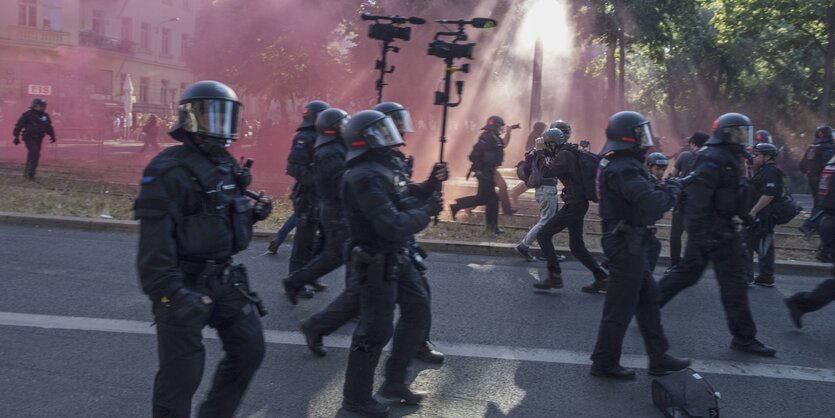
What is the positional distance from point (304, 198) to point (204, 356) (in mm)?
3841

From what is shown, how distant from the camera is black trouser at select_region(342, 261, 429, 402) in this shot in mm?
4043

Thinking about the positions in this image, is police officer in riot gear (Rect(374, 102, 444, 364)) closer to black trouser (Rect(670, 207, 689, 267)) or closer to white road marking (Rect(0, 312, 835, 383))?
white road marking (Rect(0, 312, 835, 383))

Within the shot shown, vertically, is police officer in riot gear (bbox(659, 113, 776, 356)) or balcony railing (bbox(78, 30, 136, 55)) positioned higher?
balcony railing (bbox(78, 30, 136, 55))

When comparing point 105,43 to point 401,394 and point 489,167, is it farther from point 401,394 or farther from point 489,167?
point 401,394

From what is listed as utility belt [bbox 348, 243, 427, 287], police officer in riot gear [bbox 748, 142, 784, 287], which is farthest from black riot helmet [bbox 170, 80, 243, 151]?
police officer in riot gear [bbox 748, 142, 784, 287]

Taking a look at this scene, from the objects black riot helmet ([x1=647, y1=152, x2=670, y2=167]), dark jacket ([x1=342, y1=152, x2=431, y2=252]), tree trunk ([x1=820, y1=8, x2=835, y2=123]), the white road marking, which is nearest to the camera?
dark jacket ([x1=342, y1=152, x2=431, y2=252])

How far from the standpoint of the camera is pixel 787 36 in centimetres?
2633

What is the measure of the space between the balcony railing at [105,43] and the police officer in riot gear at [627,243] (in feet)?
124

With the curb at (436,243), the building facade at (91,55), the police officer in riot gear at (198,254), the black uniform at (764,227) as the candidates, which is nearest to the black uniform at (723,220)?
the black uniform at (764,227)

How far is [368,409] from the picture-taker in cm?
410

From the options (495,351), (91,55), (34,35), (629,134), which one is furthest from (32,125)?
(91,55)

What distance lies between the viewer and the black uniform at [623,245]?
4703 millimetres

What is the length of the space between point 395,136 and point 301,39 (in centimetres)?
2152

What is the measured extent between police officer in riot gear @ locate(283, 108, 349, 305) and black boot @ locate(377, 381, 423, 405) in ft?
5.55
